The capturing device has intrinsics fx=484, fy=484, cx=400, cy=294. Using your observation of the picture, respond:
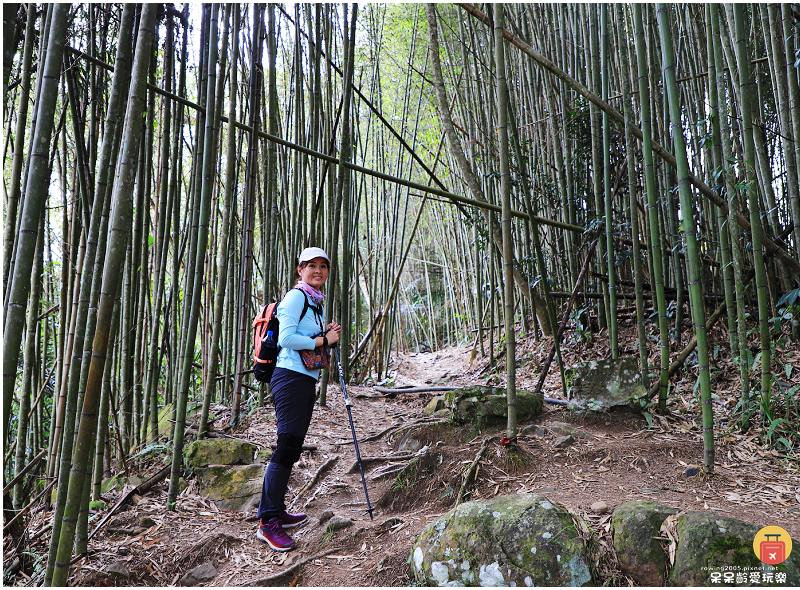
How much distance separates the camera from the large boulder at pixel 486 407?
225 cm

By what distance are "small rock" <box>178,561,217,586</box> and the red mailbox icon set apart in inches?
64.5

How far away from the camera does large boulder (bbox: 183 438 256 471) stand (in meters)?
2.35

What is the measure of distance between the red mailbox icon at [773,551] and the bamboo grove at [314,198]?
54 centimetres

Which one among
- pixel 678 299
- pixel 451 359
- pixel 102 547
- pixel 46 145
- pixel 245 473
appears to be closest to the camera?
pixel 46 145

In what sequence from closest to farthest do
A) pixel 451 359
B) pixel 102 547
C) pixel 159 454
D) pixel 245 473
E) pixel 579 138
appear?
pixel 102 547
pixel 245 473
pixel 159 454
pixel 579 138
pixel 451 359

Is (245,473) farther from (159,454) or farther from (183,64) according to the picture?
(183,64)

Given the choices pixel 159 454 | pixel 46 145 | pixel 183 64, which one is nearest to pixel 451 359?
pixel 159 454

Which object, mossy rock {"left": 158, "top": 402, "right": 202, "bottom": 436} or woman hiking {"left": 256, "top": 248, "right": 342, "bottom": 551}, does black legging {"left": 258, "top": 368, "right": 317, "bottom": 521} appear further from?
mossy rock {"left": 158, "top": 402, "right": 202, "bottom": 436}

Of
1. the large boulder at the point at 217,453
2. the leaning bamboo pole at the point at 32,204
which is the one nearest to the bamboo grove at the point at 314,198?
the leaning bamboo pole at the point at 32,204

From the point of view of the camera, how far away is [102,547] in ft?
5.85

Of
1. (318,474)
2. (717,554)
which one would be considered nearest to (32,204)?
(318,474)

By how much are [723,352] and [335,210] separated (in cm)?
241

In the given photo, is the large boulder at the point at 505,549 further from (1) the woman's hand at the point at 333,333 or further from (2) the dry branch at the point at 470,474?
(1) the woman's hand at the point at 333,333

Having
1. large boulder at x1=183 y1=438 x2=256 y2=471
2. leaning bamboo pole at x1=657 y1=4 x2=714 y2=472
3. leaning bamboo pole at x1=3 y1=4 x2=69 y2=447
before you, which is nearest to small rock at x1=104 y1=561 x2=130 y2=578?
large boulder at x1=183 y1=438 x2=256 y2=471
